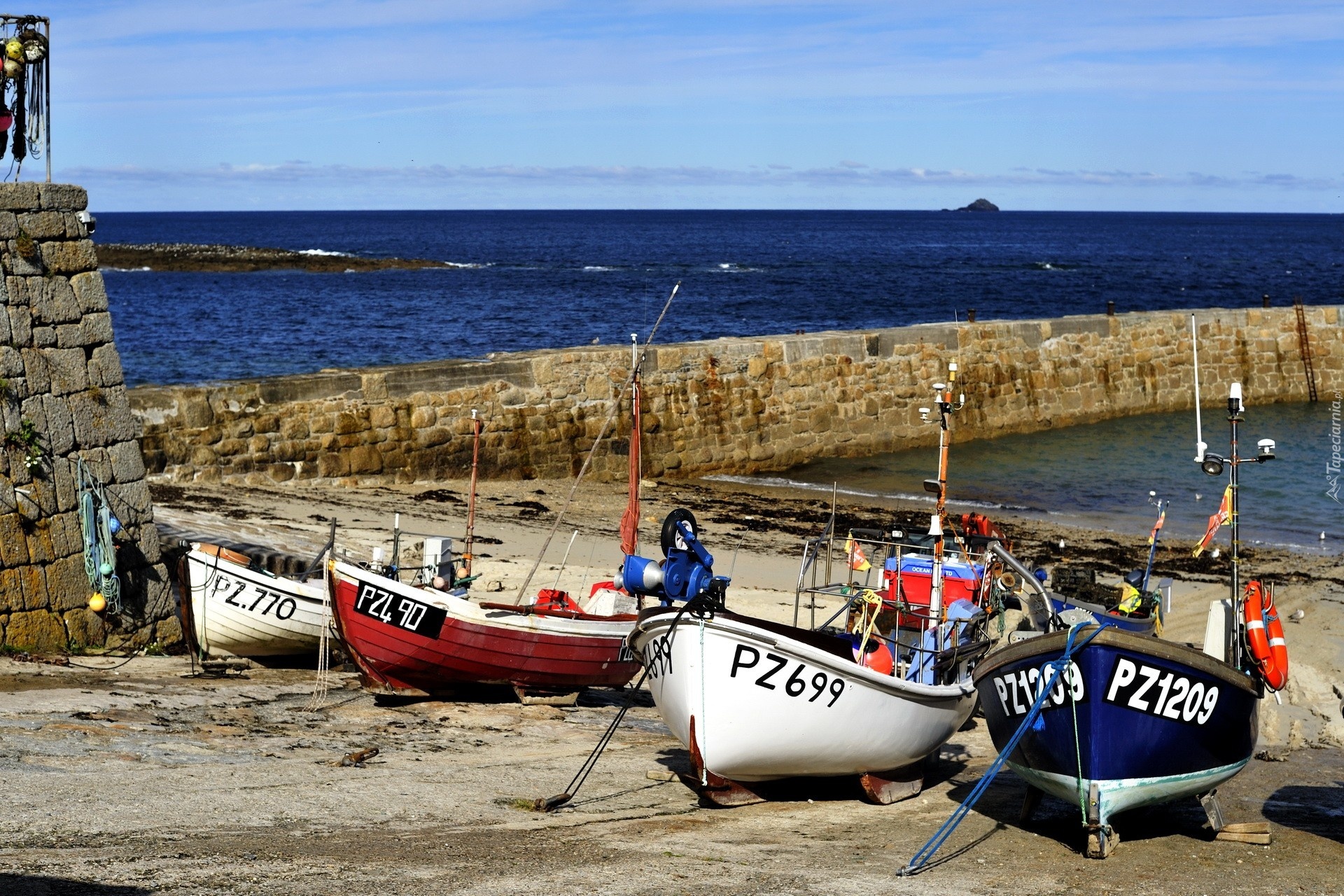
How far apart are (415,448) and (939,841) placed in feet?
41.7

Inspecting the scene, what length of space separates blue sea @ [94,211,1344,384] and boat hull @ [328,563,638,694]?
81.3ft

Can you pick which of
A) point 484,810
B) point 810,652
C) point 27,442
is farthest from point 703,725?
point 27,442

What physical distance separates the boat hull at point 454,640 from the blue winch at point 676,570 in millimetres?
1860

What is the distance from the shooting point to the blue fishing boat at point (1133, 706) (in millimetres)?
7094

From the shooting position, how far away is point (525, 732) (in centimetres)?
986

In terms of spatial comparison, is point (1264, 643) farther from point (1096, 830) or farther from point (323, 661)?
point (323, 661)

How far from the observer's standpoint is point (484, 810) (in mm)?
7770

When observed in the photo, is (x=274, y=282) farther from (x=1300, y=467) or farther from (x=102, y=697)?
(x=102, y=697)

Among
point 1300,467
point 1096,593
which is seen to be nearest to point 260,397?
point 1096,593

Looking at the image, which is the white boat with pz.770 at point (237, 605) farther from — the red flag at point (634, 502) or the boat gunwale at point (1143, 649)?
the boat gunwale at point (1143, 649)

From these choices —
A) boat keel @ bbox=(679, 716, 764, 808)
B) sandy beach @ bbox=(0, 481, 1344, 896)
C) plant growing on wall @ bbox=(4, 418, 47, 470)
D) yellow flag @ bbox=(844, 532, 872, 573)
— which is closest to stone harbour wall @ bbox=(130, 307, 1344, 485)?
plant growing on wall @ bbox=(4, 418, 47, 470)

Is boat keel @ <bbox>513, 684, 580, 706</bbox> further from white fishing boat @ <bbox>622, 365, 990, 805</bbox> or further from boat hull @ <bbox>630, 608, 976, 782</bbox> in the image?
boat hull @ <bbox>630, 608, 976, 782</bbox>

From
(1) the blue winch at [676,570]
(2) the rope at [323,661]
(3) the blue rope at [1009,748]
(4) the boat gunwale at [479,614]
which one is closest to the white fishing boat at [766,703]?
(1) the blue winch at [676,570]

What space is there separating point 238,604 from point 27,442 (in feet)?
6.36
